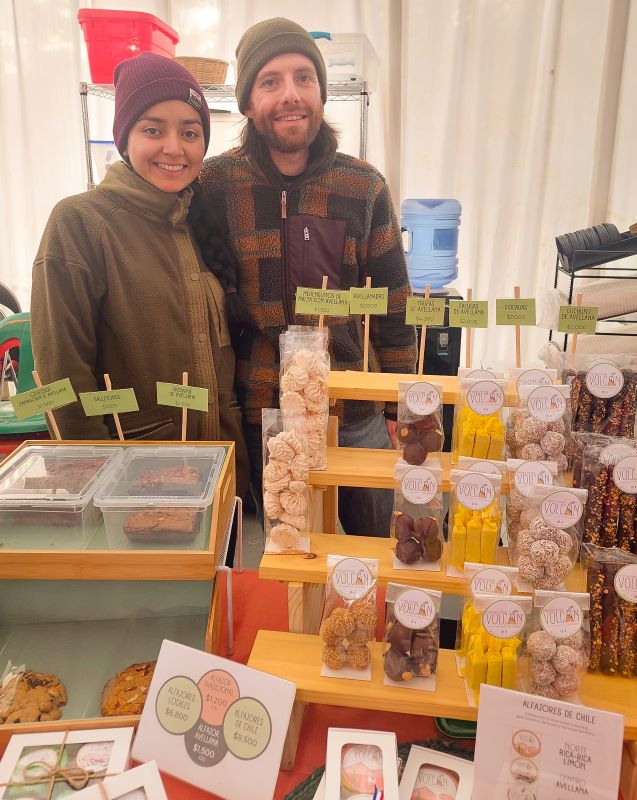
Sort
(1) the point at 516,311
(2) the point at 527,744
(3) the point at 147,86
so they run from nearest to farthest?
(2) the point at 527,744 → (1) the point at 516,311 → (3) the point at 147,86

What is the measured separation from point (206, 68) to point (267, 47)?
178cm

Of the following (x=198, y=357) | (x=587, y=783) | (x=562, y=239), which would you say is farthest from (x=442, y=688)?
Answer: (x=562, y=239)

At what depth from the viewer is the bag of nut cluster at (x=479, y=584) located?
0.99m

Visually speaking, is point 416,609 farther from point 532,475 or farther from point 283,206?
A: point 283,206

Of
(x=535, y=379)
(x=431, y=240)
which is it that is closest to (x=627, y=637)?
(x=535, y=379)

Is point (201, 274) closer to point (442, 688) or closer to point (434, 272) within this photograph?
point (442, 688)

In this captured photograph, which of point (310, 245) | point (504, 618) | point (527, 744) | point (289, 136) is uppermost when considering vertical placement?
point (289, 136)

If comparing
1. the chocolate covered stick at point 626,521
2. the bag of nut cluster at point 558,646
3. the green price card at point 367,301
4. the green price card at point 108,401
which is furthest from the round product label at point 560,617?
the green price card at point 108,401

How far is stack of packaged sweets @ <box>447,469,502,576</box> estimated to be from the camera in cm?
108

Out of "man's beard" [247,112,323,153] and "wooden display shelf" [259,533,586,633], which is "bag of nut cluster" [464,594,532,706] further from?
"man's beard" [247,112,323,153]

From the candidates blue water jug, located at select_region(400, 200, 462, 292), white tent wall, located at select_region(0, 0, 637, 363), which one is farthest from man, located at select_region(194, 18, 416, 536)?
white tent wall, located at select_region(0, 0, 637, 363)

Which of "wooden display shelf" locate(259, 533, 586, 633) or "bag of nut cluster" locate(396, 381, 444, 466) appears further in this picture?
"bag of nut cluster" locate(396, 381, 444, 466)

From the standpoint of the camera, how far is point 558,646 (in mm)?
946

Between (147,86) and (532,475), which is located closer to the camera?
(532,475)
